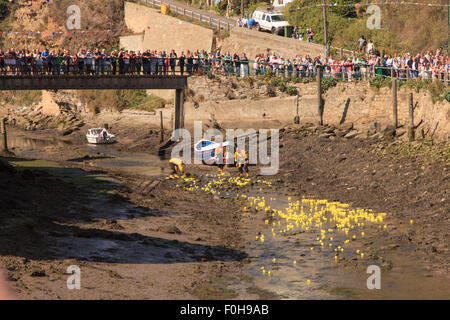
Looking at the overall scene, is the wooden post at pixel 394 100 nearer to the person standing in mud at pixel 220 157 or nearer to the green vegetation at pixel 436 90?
the green vegetation at pixel 436 90

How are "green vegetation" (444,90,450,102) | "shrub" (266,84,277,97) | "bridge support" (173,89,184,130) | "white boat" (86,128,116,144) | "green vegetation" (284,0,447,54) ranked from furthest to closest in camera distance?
"white boat" (86,128,116,144), "green vegetation" (284,0,447,54), "bridge support" (173,89,184,130), "shrub" (266,84,277,97), "green vegetation" (444,90,450,102)

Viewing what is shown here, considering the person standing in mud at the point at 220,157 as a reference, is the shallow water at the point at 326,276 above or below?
below

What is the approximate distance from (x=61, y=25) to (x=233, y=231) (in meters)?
53.4

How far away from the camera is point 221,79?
5419 cm

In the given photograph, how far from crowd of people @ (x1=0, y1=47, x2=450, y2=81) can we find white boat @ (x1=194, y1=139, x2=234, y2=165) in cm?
637

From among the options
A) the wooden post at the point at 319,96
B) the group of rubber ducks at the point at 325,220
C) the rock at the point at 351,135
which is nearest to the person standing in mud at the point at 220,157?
the rock at the point at 351,135

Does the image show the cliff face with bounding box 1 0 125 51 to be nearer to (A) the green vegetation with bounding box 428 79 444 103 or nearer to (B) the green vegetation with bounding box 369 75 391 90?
(B) the green vegetation with bounding box 369 75 391 90

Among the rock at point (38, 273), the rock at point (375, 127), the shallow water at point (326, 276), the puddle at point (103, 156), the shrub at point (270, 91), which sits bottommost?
the shallow water at point (326, 276)

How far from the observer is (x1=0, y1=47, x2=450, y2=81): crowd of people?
146 ft

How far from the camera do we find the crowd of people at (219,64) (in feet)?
146

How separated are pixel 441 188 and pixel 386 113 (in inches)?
574

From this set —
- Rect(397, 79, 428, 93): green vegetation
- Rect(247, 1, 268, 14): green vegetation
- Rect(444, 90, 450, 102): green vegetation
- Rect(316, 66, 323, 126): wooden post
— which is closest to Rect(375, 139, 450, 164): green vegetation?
Rect(444, 90, 450, 102): green vegetation

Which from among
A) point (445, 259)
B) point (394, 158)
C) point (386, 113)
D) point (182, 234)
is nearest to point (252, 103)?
point (386, 113)
